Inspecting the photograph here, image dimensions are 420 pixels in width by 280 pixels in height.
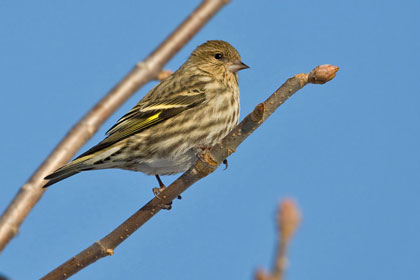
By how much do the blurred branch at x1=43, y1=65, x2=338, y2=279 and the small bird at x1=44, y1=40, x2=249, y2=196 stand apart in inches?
58.9

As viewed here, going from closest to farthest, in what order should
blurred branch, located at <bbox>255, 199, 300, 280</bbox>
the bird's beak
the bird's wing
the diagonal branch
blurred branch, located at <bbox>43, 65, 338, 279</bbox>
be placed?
blurred branch, located at <bbox>255, 199, 300, 280</bbox>, the diagonal branch, blurred branch, located at <bbox>43, 65, 338, 279</bbox>, the bird's wing, the bird's beak

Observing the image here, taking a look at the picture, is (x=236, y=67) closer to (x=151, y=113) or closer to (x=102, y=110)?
(x=151, y=113)

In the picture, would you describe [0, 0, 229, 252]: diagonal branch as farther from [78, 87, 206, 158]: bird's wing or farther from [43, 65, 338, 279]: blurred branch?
[78, 87, 206, 158]: bird's wing

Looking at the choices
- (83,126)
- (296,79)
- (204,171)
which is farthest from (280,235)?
(204,171)

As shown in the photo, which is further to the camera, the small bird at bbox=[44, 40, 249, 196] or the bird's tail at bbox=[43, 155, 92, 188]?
the small bird at bbox=[44, 40, 249, 196]

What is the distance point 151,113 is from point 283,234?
19.9ft

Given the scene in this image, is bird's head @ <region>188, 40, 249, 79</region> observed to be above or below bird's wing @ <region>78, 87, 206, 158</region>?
above

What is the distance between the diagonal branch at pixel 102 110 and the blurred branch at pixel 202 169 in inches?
34.4


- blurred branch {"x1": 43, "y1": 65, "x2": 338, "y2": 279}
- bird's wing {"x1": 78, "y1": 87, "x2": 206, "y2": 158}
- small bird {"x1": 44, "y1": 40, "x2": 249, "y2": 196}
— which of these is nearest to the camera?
blurred branch {"x1": 43, "y1": 65, "x2": 338, "y2": 279}

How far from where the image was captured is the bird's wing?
736 cm

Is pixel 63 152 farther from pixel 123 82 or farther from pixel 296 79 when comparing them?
pixel 296 79

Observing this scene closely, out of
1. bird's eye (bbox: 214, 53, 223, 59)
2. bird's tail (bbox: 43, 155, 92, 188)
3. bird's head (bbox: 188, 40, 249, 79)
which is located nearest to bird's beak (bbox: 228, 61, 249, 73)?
bird's head (bbox: 188, 40, 249, 79)

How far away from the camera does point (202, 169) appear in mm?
5078

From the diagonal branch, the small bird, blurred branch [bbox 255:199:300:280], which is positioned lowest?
blurred branch [bbox 255:199:300:280]
